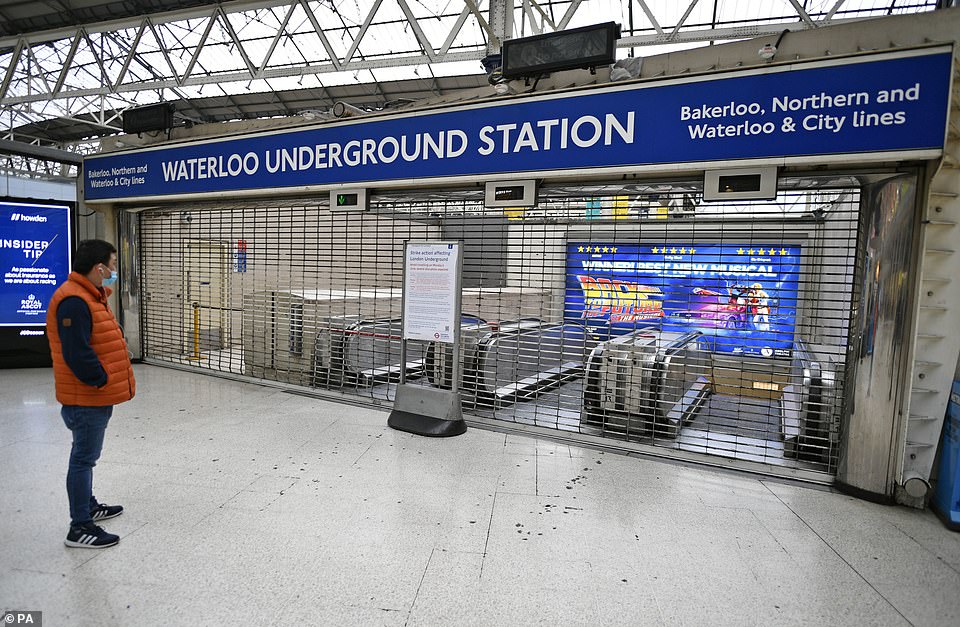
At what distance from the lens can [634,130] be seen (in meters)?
3.73

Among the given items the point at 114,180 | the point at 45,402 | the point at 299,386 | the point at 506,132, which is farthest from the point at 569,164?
the point at 114,180

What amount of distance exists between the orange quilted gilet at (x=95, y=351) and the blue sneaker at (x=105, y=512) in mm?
687

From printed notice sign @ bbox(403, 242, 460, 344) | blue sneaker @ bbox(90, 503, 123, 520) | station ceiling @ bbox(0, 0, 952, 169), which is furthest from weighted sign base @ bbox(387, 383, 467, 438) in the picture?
station ceiling @ bbox(0, 0, 952, 169)

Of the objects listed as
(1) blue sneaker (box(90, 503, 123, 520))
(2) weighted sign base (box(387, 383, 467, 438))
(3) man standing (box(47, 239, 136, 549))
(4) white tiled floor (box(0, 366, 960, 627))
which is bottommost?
(4) white tiled floor (box(0, 366, 960, 627))

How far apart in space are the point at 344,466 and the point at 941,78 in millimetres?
4336

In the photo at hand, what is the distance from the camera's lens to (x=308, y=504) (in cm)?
302

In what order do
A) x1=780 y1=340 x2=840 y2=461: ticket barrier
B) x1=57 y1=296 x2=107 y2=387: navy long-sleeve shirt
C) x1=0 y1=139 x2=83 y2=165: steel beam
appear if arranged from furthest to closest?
1. x1=0 y1=139 x2=83 y2=165: steel beam
2. x1=780 y1=340 x2=840 y2=461: ticket barrier
3. x1=57 y1=296 x2=107 y2=387: navy long-sleeve shirt

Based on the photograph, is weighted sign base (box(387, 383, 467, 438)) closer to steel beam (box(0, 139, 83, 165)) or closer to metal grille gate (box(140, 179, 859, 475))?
metal grille gate (box(140, 179, 859, 475))

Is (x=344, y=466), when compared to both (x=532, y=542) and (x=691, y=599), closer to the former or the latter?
(x=532, y=542)

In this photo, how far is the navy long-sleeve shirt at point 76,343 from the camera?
231 centimetres

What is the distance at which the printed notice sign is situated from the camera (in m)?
4.38

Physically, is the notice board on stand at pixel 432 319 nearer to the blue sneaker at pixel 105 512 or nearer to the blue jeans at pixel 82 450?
the blue sneaker at pixel 105 512

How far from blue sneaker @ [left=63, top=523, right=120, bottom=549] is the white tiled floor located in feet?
0.21

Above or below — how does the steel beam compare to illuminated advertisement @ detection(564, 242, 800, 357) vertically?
above
